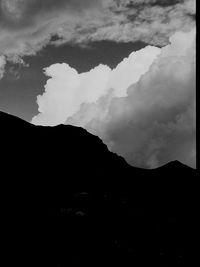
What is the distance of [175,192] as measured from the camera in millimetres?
29797

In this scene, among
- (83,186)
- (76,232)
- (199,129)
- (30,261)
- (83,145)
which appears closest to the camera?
(199,129)

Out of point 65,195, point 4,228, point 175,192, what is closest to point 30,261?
point 4,228

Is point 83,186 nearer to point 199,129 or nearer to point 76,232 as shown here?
point 76,232

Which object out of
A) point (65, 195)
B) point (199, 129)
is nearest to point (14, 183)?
point (65, 195)

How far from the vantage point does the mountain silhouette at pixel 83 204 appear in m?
15.5

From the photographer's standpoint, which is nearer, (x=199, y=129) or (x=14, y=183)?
(x=199, y=129)

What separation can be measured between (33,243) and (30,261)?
1.45 metres

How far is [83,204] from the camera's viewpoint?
19406 millimetres

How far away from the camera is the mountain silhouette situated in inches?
612

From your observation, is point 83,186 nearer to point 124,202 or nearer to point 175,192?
point 124,202

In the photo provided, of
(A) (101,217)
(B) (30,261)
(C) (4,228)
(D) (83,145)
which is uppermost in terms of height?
(D) (83,145)

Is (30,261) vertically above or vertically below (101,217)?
below

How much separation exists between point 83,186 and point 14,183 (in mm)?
5232

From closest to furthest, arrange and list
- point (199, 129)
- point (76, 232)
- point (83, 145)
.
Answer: point (199, 129) → point (76, 232) → point (83, 145)
